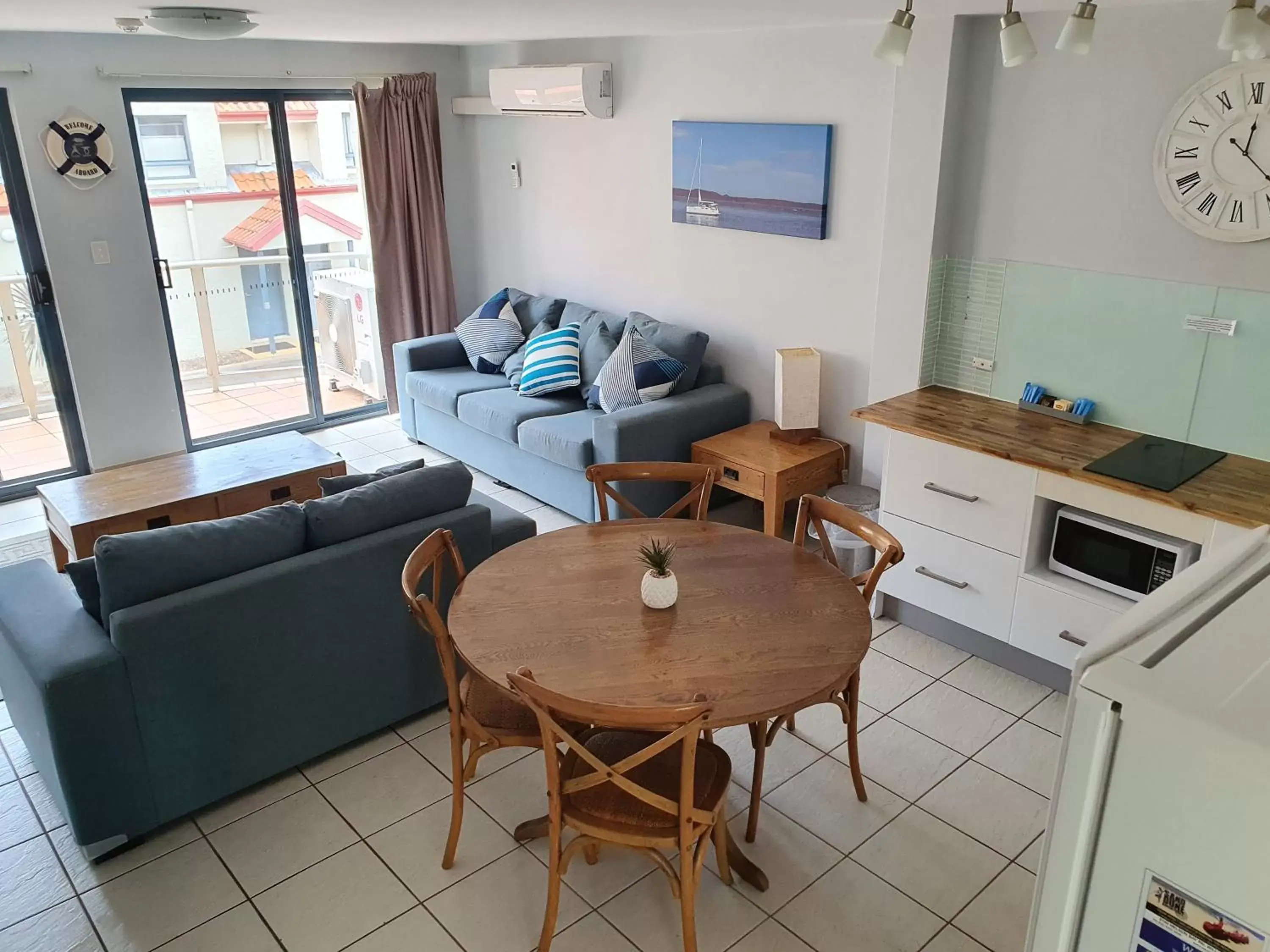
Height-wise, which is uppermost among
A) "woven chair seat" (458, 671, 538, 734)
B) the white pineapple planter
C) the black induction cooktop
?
the black induction cooktop

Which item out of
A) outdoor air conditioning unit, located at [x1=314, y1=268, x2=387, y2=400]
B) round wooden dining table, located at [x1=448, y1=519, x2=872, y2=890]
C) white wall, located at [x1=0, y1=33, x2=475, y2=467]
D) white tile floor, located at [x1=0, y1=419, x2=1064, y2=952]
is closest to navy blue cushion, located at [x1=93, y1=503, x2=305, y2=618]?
round wooden dining table, located at [x1=448, y1=519, x2=872, y2=890]

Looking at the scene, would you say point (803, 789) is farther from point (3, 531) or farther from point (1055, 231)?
point (3, 531)

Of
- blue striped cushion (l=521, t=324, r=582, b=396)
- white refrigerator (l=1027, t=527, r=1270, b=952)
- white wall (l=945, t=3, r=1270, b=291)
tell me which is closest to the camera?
white refrigerator (l=1027, t=527, r=1270, b=952)

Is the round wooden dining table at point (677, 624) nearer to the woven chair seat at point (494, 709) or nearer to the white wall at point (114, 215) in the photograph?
the woven chair seat at point (494, 709)

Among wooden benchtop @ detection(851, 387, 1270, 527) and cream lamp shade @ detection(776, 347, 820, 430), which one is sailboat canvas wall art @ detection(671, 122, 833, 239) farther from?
wooden benchtop @ detection(851, 387, 1270, 527)

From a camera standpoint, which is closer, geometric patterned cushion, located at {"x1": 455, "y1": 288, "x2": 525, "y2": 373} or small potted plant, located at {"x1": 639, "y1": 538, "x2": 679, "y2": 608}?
small potted plant, located at {"x1": 639, "y1": 538, "x2": 679, "y2": 608}

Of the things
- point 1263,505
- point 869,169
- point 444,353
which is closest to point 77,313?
point 444,353

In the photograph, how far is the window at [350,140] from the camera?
6134 millimetres

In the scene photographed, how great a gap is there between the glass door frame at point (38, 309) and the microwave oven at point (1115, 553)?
5060mm

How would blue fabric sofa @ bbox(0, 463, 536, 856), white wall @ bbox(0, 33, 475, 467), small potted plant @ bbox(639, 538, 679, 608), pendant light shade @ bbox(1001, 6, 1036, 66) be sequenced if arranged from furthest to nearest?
white wall @ bbox(0, 33, 475, 467) < blue fabric sofa @ bbox(0, 463, 536, 856) < small potted plant @ bbox(639, 538, 679, 608) < pendant light shade @ bbox(1001, 6, 1036, 66)

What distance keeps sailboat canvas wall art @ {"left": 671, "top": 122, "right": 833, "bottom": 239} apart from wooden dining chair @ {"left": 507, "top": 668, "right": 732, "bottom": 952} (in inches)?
110

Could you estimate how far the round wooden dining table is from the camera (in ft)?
7.34

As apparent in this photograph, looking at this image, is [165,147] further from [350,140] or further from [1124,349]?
[1124,349]

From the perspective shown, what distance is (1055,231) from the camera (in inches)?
140
